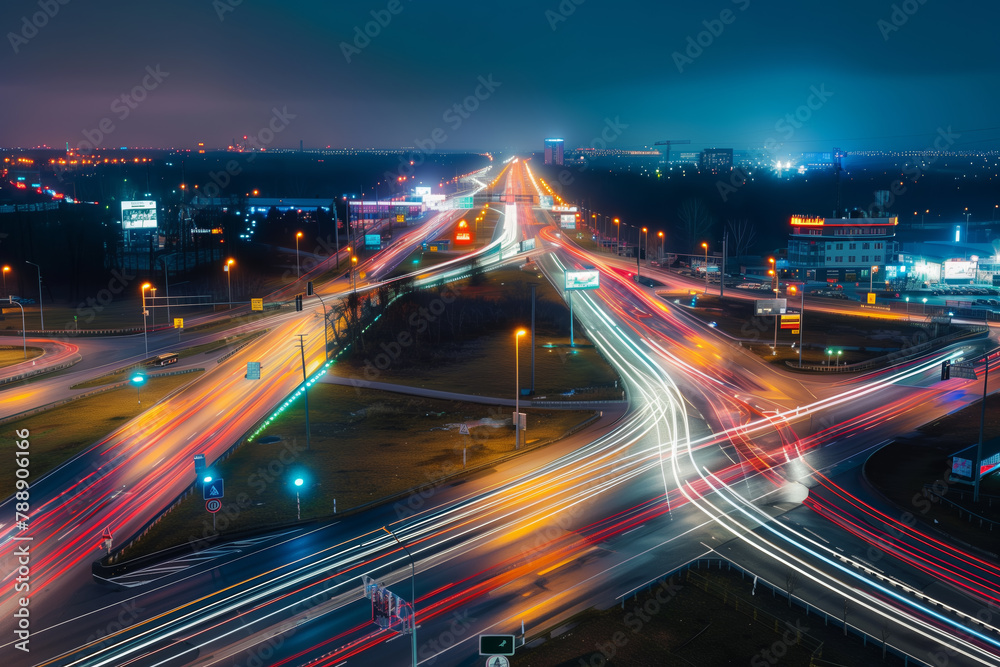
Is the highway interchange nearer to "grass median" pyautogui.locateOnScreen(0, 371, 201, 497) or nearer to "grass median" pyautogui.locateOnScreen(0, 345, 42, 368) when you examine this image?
"grass median" pyautogui.locateOnScreen(0, 371, 201, 497)

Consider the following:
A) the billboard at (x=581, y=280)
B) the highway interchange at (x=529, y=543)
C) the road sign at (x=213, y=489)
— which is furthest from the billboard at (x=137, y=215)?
the road sign at (x=213, y=489)

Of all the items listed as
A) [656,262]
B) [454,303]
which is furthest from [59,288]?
[656,262]

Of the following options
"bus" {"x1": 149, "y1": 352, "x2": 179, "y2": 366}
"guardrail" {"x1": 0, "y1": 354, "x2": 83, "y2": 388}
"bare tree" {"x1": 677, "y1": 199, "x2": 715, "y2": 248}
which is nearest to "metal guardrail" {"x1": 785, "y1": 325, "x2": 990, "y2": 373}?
"bus" {"x1": 149, "y1": 352, "x2": 179, "y2": 366}

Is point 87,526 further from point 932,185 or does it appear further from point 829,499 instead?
point 932,185

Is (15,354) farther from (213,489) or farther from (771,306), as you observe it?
(771,306)

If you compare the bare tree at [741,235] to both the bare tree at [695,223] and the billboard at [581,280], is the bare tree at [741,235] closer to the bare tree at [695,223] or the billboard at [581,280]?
the bare tree at [695,223]
